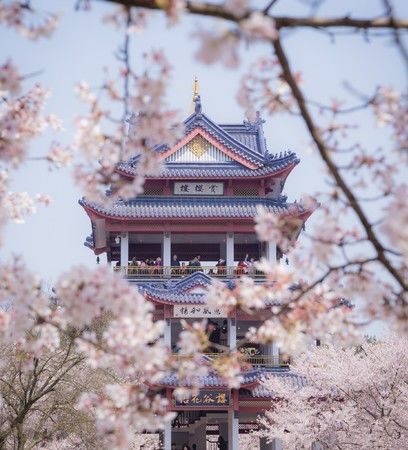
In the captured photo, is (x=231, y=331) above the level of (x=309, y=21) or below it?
above

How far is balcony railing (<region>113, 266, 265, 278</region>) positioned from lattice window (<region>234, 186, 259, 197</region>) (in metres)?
3.33

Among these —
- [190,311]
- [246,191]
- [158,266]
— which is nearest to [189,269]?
[158,266]

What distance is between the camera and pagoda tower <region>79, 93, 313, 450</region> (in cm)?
2630

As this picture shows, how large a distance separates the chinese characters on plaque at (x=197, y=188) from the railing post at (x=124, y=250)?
2.54 metres

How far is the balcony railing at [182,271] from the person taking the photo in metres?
27.5

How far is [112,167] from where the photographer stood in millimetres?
5625

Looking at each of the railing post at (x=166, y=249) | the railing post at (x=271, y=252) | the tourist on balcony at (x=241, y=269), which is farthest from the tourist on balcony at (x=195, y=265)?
the railing post at (x=271, y=252)

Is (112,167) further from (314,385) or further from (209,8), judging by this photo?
(314,385)

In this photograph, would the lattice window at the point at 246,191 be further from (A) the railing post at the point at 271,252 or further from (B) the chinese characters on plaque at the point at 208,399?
(B) the chinese characters on plaque at the point at 208,399

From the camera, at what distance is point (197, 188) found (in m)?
29.6

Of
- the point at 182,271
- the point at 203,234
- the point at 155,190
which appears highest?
the point at 155,190

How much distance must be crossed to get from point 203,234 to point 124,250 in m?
3.06

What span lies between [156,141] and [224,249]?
25446mm

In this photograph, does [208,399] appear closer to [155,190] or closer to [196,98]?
[155,190]
